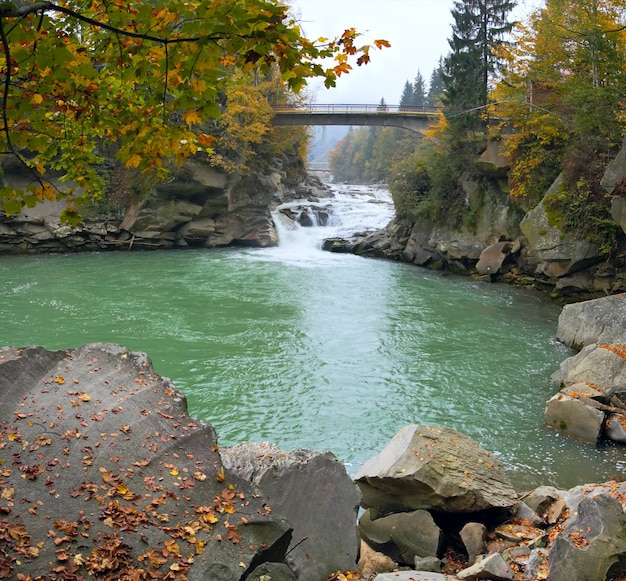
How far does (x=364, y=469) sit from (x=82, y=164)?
15.3 ft

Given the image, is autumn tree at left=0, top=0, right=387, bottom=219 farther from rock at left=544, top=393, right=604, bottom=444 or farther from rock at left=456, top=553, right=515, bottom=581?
rock at left=544, top=393, right=604, bottom=444

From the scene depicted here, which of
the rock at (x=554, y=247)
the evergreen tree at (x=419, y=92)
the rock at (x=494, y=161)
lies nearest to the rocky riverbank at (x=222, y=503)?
the rock at (x=554, y=247)

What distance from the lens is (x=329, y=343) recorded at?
46.3 feet

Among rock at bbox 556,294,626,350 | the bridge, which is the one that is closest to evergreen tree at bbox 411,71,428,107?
the bridge

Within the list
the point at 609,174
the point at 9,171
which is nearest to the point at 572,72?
the point at 609,174

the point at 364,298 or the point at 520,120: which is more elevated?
the point at 520,120

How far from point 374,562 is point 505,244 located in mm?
18409

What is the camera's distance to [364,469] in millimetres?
6930

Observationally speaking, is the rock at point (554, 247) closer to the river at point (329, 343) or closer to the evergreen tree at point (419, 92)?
the river at point (329, 343)

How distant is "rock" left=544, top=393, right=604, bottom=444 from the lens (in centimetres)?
884

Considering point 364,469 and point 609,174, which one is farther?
point 609,174

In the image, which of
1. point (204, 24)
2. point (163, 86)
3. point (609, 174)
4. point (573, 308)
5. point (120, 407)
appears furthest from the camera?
point (609, 174)

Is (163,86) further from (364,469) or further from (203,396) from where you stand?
(203,396)

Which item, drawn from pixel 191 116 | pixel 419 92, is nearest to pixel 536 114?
pixel 191 116
